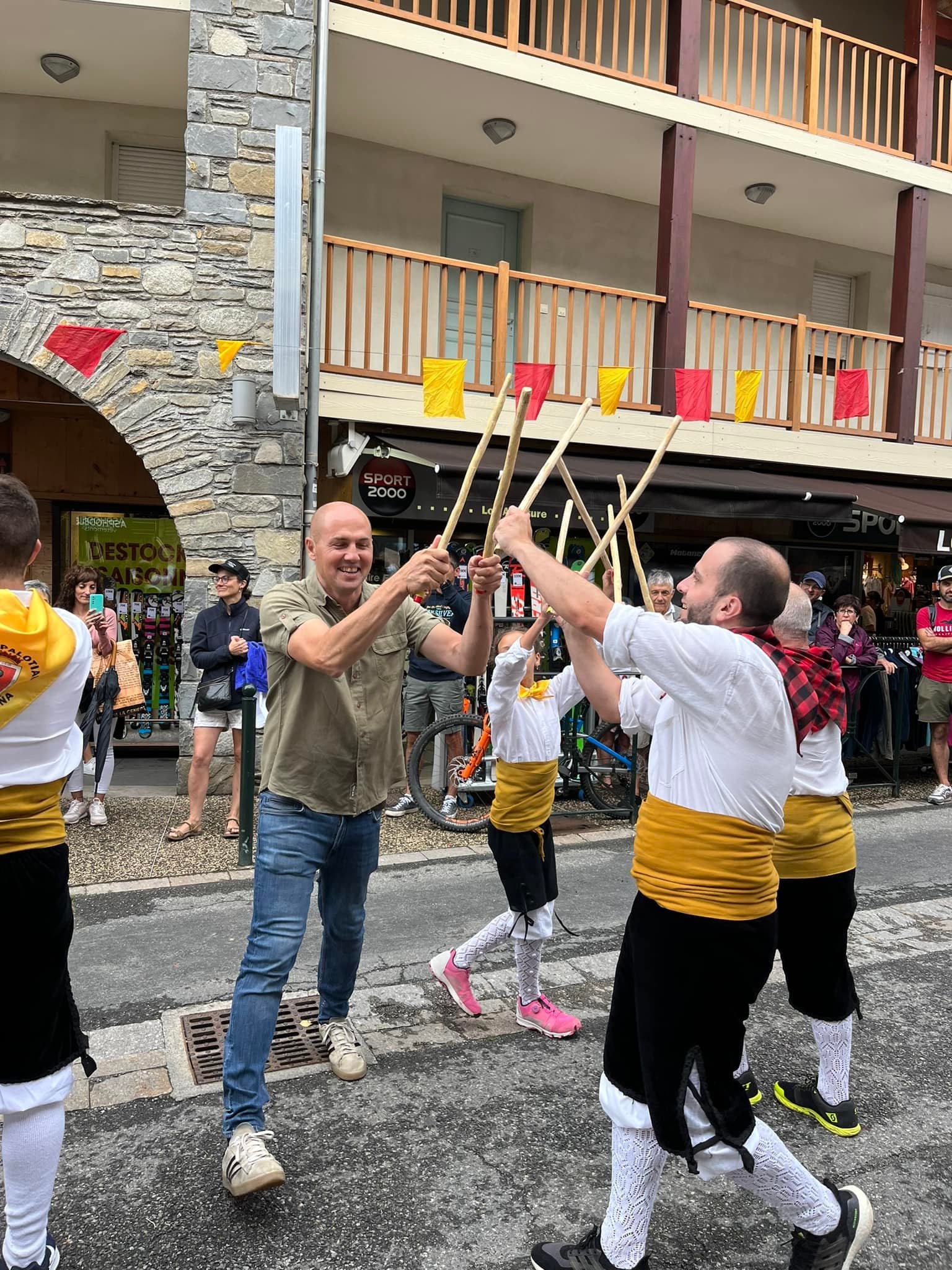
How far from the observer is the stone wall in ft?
24.7

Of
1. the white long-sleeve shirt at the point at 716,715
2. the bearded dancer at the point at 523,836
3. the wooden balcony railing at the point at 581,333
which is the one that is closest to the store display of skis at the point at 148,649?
the wooden balcony railing at the point at 581,333

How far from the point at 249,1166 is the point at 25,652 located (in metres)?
1.54

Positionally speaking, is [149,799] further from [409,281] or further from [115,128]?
[115,128]

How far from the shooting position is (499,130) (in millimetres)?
9844

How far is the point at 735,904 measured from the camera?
2176 mm

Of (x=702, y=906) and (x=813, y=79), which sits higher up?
(x=813, y=79)

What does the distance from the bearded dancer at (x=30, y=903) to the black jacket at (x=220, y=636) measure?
14.5 feet

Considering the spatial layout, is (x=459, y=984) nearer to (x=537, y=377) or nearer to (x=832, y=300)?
(x=537, y=377)

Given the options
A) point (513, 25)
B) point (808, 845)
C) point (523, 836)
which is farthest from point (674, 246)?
point (808, 845)

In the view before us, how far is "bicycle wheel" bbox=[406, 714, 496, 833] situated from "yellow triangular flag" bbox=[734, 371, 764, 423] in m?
4.70

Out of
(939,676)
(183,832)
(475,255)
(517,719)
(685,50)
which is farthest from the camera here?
(475,255)

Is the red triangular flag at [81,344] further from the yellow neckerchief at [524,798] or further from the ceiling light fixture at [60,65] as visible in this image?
the yellow neckerchief at [524,798]

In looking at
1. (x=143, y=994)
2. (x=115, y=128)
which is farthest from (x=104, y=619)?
(x=115, y=128)

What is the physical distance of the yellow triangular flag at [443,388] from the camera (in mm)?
8492
